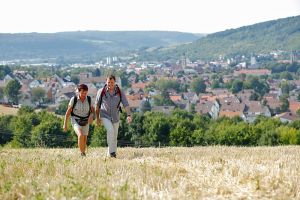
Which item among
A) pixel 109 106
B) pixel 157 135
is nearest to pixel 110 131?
pixel 109 106

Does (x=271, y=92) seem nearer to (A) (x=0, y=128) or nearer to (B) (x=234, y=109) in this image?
(B) (x=234, y=109)

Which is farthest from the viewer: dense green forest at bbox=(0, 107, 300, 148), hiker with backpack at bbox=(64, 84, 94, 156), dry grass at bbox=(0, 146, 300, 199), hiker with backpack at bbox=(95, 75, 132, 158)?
dense green forest at bbox=(0, 107, 300, 148)

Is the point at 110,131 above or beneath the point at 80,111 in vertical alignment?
beneath

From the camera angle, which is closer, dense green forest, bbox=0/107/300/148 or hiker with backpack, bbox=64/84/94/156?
hiker with backpack, bbox=64/84/94/156

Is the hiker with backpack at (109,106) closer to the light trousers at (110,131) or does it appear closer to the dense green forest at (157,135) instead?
the light trousers at (110,131)

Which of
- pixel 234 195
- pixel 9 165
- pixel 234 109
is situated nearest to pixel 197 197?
pixel 234 195

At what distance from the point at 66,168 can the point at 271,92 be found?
159736mm

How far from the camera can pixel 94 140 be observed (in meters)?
49.2

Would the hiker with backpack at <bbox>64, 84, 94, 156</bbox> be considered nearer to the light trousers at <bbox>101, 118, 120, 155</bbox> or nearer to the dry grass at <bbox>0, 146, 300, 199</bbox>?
the light trousers at <bbox>101, 118, 120, 155</bbox>

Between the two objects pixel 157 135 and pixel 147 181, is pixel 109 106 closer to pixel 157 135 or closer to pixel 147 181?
pixel 147 181

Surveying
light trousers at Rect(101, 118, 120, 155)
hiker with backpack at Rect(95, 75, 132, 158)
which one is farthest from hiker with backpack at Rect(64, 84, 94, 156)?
light trousers at Rect(101, 118, 120, 155)

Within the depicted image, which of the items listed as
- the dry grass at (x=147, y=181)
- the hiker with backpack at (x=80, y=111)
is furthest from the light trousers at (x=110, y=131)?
the dry grass at (x=147, y=181)

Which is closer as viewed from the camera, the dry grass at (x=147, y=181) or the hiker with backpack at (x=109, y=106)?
the dry grass at (x=147, y=181)

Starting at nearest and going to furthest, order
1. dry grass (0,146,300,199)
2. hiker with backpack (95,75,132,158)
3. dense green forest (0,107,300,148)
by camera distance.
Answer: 1. dry grass (0,146,300,199)
2. hiker with backpack (95,75,132,158)
3. dense green forest (0,107,300,148)
